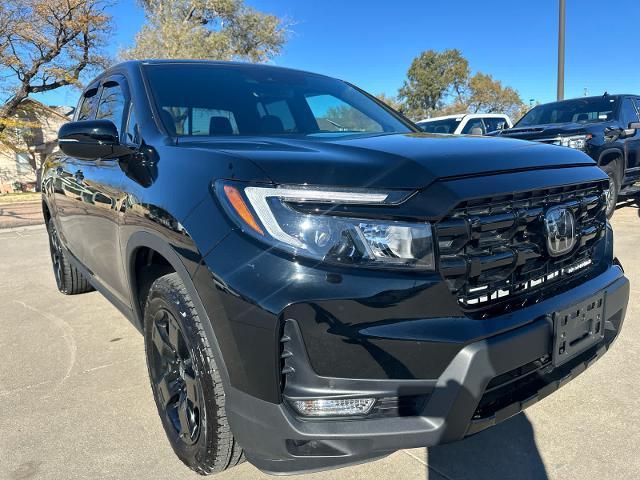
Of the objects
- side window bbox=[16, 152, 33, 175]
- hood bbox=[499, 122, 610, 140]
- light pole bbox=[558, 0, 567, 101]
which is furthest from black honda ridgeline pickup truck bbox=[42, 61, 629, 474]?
side window bbox=[16, 152, 33, 175]

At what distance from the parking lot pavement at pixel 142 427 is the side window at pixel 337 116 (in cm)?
174

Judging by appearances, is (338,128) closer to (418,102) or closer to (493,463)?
(493,463)

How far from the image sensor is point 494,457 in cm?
219

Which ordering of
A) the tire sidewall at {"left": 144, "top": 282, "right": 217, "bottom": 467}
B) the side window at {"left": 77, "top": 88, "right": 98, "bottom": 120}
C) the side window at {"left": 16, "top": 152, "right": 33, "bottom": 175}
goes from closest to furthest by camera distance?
the tire sidewall at {"left": 144, "top": 282, "right": 217, "bottom": 467} → the side window at {"left": 77, "top": 88, "right": 98, "bottom": 120} → the side window at {"left": 16, "top": 152, "right": 33, "bottom": 175}

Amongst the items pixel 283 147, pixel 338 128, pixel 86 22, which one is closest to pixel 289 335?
pixel 283 147

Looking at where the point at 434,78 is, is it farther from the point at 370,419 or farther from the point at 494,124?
the point at 370,419

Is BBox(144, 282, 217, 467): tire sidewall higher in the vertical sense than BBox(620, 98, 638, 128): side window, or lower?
lower

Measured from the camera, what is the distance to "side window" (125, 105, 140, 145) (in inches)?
98.2

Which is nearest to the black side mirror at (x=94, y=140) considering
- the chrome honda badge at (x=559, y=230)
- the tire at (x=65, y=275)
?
the chrome honda badge at (x=559, y=230)

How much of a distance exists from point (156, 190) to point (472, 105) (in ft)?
172

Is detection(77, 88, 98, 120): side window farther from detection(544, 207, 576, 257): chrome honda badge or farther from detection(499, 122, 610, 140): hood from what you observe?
detection(499, 122, 610, 140): hood

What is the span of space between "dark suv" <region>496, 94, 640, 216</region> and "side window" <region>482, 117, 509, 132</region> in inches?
131

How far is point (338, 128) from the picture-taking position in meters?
2.92

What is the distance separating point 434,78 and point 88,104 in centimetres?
5066
